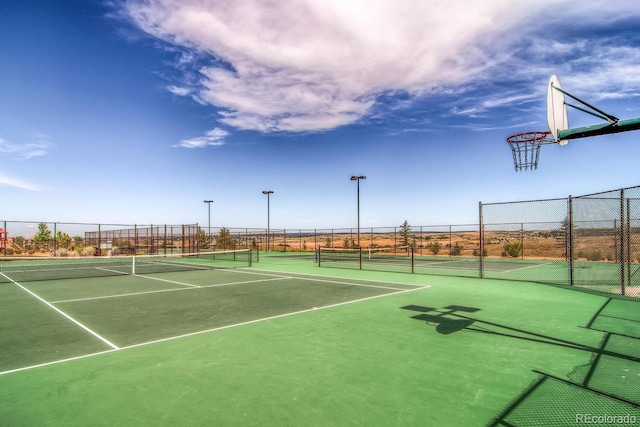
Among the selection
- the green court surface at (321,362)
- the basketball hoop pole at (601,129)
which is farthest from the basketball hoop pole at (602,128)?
the green court surface at (321,362)

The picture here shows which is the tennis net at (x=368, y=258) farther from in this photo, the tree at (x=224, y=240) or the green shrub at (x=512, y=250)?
the tree at (x=224, y=240)

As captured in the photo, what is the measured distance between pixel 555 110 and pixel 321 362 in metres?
6.41

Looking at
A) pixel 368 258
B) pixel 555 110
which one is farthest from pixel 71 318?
pixel 368 258

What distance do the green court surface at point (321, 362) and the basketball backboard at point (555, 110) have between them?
149 inches

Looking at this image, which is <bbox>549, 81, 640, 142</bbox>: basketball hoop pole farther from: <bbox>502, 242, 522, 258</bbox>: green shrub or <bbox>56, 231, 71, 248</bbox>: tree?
<bbox>56, 231, 71, 248</bbox>: tree

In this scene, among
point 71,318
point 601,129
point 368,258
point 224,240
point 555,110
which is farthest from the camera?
point 224,240

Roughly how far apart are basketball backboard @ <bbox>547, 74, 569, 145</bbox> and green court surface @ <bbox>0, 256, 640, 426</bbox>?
3.78 metres

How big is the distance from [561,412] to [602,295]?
882cm

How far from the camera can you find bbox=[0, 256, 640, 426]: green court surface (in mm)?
3420

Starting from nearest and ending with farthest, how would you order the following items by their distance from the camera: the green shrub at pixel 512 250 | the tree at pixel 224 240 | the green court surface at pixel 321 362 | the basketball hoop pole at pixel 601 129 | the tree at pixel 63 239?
the green court surface at pixel 321 362 → the basketball hoop pole at pixel 601 129 → the green shrub at pixel 512 250 → the tree at pixel 63 239 → the tree at pixel 224 240

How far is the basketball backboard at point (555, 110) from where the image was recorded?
6.58 metres

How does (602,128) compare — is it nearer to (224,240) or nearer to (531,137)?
(531,137)

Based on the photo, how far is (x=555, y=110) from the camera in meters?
6.68

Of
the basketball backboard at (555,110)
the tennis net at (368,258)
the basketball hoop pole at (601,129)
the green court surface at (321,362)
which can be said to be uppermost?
the basketball backboard at (555,110)
